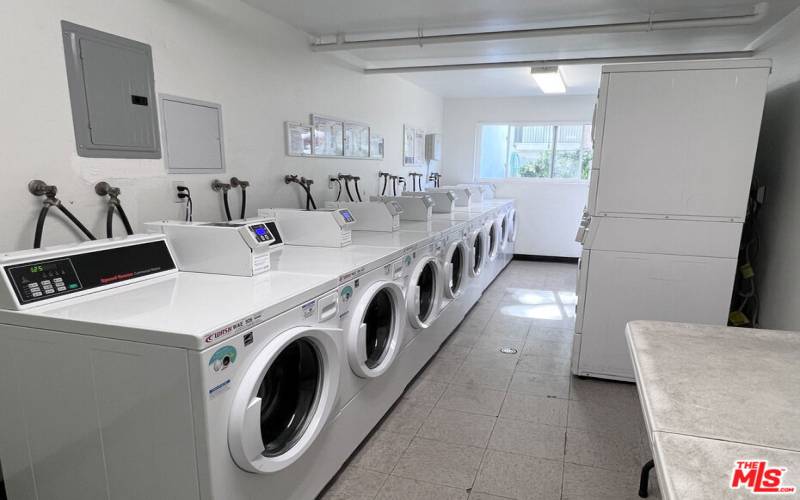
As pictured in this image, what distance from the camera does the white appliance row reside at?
133 centimetres

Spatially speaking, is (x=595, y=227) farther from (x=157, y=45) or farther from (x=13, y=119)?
(x=13, y=119)

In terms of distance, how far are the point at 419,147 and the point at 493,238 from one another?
171cm

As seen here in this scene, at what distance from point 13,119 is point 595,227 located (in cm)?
306

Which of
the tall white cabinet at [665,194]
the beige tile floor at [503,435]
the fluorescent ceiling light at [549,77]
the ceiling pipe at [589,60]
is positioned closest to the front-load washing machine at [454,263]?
the beige tile floor at [503,435]

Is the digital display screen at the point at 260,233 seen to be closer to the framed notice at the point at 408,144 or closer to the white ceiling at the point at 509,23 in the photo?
the white ceiling at the point at 509,23

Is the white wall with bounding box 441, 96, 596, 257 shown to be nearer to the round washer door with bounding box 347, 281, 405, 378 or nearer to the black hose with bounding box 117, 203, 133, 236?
the round washer door with bounding box 347, 281, 405, 378

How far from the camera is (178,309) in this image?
1490 millimetres

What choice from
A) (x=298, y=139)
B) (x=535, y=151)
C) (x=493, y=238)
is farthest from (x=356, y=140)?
(x=535, y=151)

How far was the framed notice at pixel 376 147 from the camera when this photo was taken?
4805 millimetres

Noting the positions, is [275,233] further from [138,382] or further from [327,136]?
[327,136]

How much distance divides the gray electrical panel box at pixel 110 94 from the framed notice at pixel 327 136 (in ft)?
5.05

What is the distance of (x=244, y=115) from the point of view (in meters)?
3.02

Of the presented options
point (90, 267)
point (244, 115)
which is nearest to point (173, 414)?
point (90, 267)

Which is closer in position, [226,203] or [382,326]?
[382,326]
